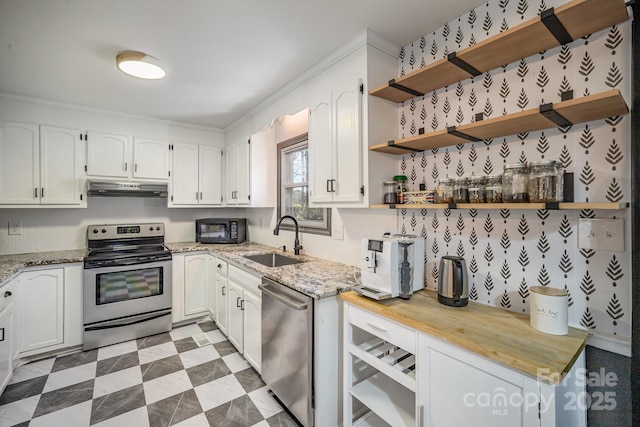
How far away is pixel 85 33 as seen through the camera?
5.62ft

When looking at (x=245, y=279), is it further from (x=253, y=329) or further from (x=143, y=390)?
(x=143, y=390)

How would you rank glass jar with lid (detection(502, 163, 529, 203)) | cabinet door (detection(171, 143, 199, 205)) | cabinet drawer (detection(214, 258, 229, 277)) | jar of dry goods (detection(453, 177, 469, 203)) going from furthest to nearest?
1. cabinet door (detection(171, 143, 199, 205))
2. cabinet drawer (detection(214, 258, 229, 277))
3. jar of dry goods (detection(453, 177, 469, 203))
4. glass jar with lid (detection(502, 163, 529, 203))

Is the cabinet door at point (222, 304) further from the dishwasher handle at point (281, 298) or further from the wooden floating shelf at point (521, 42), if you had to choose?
the wooden floating shelf at point (521, 42)

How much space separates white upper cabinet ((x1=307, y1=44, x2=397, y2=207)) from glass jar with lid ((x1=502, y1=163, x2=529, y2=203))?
28.8 inches

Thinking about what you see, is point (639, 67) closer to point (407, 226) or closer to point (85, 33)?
point (407, 226)

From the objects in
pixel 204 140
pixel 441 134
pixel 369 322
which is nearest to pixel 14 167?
pixel 204 140

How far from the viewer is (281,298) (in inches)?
70.9

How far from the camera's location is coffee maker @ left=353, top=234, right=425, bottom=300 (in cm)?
150

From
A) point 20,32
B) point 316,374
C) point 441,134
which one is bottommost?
point 316,374

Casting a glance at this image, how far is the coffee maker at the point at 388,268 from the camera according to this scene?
4.93 feet

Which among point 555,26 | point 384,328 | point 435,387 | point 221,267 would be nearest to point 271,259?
point 221,267

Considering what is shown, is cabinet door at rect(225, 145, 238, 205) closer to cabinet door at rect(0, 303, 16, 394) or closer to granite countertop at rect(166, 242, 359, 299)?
granite countertop at rect(166, 242, 359, 299)

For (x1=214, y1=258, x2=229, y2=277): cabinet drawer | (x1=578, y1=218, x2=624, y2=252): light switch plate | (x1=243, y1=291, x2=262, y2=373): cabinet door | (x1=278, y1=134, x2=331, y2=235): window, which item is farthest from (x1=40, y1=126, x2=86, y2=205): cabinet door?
(x1=578, y1=218, x2=624, y2=252): light switch plate

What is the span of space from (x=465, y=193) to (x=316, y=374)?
51.2 inches
